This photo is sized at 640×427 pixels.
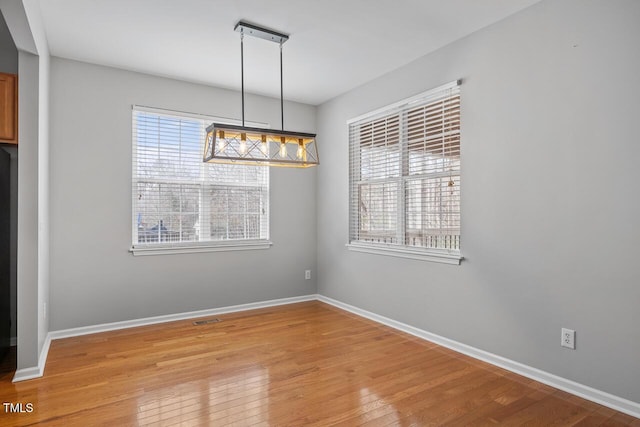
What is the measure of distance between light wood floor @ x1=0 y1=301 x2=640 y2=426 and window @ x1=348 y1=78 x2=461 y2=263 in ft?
3.32

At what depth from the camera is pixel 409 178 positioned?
3.91 metres

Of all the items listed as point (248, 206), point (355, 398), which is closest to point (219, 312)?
point (248, 206)

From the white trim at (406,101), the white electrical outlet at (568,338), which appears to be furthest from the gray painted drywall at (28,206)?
the white electrical outlet at (568,338)

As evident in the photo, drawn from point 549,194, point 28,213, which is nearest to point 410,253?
point 549,194

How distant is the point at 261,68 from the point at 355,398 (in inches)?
129

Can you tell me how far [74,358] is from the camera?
322 cm

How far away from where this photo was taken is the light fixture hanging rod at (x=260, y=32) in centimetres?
315

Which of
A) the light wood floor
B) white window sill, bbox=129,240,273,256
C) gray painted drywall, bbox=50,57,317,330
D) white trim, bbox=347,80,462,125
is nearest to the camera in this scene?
the light wood floor

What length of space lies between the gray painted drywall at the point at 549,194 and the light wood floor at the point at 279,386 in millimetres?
365

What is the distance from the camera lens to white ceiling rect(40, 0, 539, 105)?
288cm

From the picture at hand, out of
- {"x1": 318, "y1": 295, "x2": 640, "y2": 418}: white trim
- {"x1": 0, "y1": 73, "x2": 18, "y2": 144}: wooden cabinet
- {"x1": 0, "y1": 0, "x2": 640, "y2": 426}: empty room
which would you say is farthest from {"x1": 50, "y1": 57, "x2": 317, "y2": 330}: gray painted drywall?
{"x1": 318, "y1": 295, "x2": 640, "y2": 418}: white trim

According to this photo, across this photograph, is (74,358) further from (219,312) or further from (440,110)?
(440,110)

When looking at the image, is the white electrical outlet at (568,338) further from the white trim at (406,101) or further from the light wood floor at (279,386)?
the white trim at (406,101)

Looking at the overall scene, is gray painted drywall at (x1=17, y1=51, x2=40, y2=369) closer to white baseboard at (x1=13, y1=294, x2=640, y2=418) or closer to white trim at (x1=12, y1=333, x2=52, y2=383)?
white trim at (x1=12, y1=333, x2=52, y2=383)
